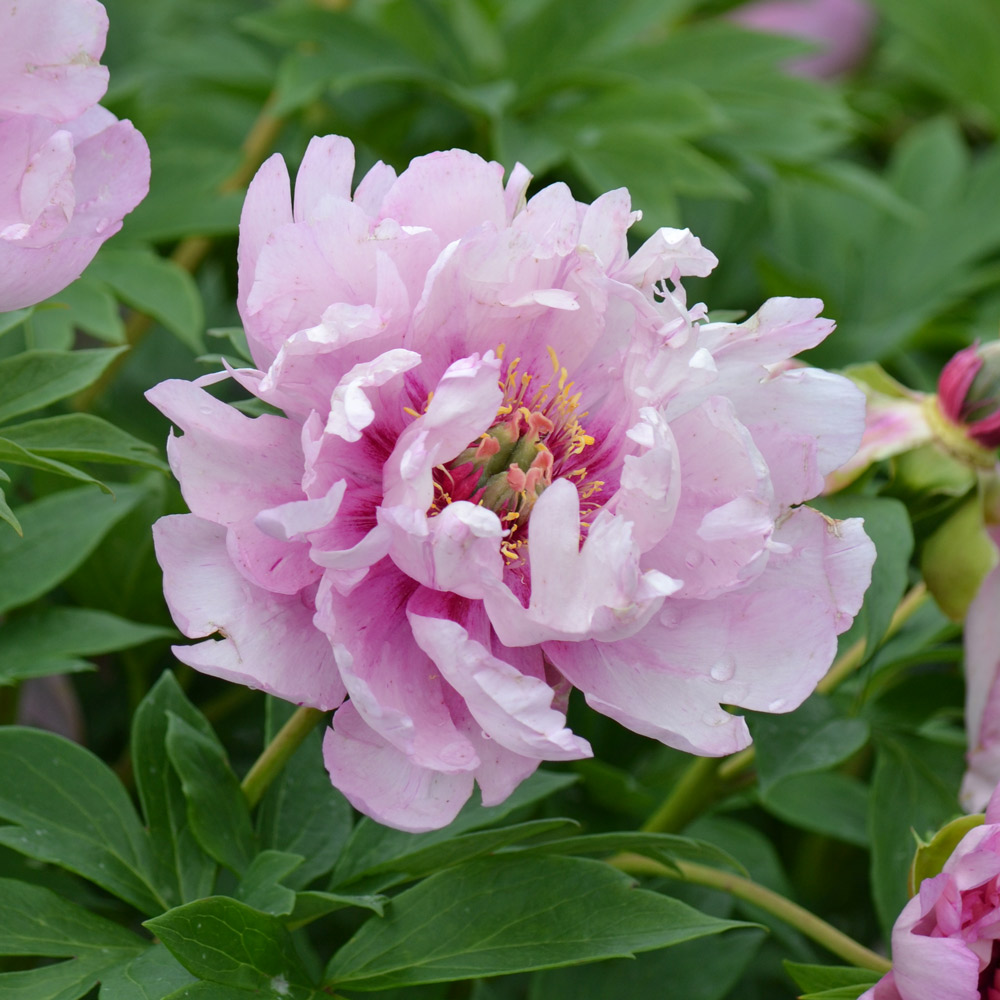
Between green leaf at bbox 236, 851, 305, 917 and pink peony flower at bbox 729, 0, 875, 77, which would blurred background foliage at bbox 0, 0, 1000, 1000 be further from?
pink peony flower at bbox 729, 0, 875, 77

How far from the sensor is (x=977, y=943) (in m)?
0.58

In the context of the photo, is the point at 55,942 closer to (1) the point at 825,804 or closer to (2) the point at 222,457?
(2) the point at 222,457

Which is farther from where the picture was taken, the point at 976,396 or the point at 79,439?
the point at 976,396

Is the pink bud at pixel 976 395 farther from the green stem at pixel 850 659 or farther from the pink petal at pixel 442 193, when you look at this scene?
the pink petal at pixel 442 193

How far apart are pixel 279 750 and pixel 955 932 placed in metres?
0.33

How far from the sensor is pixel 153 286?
934 millimetres

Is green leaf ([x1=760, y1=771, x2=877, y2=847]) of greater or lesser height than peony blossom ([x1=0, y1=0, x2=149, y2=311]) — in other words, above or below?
below

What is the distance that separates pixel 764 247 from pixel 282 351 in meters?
0.93

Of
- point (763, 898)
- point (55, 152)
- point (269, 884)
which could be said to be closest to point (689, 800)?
point (763, 898)

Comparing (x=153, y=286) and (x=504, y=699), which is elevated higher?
(x=504, y=699)

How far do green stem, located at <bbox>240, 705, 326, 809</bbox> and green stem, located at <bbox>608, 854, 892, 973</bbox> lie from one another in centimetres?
20

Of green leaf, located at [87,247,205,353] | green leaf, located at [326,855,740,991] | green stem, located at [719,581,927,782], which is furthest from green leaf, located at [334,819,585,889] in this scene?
green leaf, located at [87,247,205,353]

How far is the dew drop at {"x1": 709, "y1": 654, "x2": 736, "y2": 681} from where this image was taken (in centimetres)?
56

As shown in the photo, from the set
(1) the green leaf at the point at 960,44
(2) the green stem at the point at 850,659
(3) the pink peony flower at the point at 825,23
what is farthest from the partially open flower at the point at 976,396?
(3) the pink peony flower at the point at 825,23
